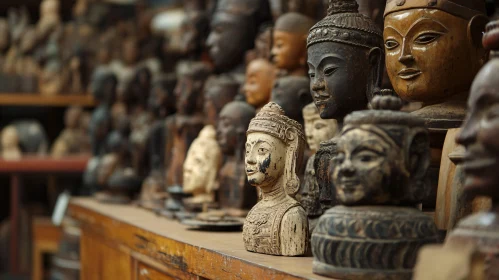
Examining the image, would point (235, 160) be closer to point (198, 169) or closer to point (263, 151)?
point (198, 169)

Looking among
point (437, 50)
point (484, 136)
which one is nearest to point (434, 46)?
point (437, 50)

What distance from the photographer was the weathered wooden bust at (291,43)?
2.65m

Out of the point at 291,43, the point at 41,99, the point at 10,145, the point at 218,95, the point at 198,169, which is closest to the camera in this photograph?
the point at 291,43

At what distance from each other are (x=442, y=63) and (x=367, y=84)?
0.20 m

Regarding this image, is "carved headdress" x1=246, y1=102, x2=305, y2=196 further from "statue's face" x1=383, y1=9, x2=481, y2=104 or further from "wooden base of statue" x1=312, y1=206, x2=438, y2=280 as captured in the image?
"wooden base of statue" x1=312, y1=206, x2=438, y2=280

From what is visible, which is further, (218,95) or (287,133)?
(218,95)

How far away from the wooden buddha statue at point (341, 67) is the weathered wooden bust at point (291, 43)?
0.61 metres

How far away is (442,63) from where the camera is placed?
6.30 ft

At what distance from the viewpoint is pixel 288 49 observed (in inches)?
104

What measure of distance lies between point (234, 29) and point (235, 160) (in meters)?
0.61

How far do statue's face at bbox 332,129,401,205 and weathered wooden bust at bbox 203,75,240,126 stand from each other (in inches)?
61.6

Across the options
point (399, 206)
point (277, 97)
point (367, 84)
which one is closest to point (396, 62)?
point (367, 84)

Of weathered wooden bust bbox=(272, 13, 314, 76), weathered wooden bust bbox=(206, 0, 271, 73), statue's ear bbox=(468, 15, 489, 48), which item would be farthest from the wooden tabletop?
statue's ear bbox=(468, 15, 489, 48)

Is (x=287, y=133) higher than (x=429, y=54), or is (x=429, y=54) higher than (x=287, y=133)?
(x=429, y=54)
